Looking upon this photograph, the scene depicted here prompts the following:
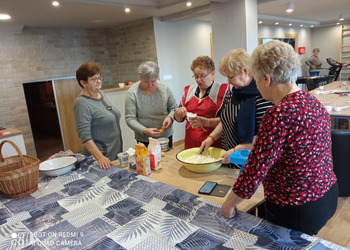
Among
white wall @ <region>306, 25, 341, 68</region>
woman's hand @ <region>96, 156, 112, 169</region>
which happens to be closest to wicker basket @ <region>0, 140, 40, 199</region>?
woman's hand @ <region>96, 156, 112, 169</region>

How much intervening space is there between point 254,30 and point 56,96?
3.64 meters

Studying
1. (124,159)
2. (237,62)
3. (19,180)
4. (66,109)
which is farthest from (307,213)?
(66,109)

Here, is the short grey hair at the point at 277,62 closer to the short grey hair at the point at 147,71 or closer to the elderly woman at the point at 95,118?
the elderly woman at the point at 95,118

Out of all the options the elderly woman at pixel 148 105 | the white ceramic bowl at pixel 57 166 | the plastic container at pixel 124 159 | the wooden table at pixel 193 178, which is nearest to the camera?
the wooden table at pixel 193 178

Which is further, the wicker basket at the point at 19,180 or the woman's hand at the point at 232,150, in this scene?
the woman's hand at the point at 232,150

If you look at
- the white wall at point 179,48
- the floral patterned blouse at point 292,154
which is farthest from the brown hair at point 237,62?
the white wall at point 179,48

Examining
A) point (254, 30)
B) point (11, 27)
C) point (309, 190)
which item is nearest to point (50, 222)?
point (309, 190)

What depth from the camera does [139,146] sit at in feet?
5.22

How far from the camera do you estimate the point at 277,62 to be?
93cm

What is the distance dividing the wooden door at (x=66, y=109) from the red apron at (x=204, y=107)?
352 cm

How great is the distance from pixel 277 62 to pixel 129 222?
0.85 m

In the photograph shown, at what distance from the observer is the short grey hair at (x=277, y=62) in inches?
36.6

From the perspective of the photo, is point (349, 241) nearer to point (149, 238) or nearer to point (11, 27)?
point (149, 238)

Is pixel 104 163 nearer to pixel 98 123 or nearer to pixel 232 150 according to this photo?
pixel 98 123
